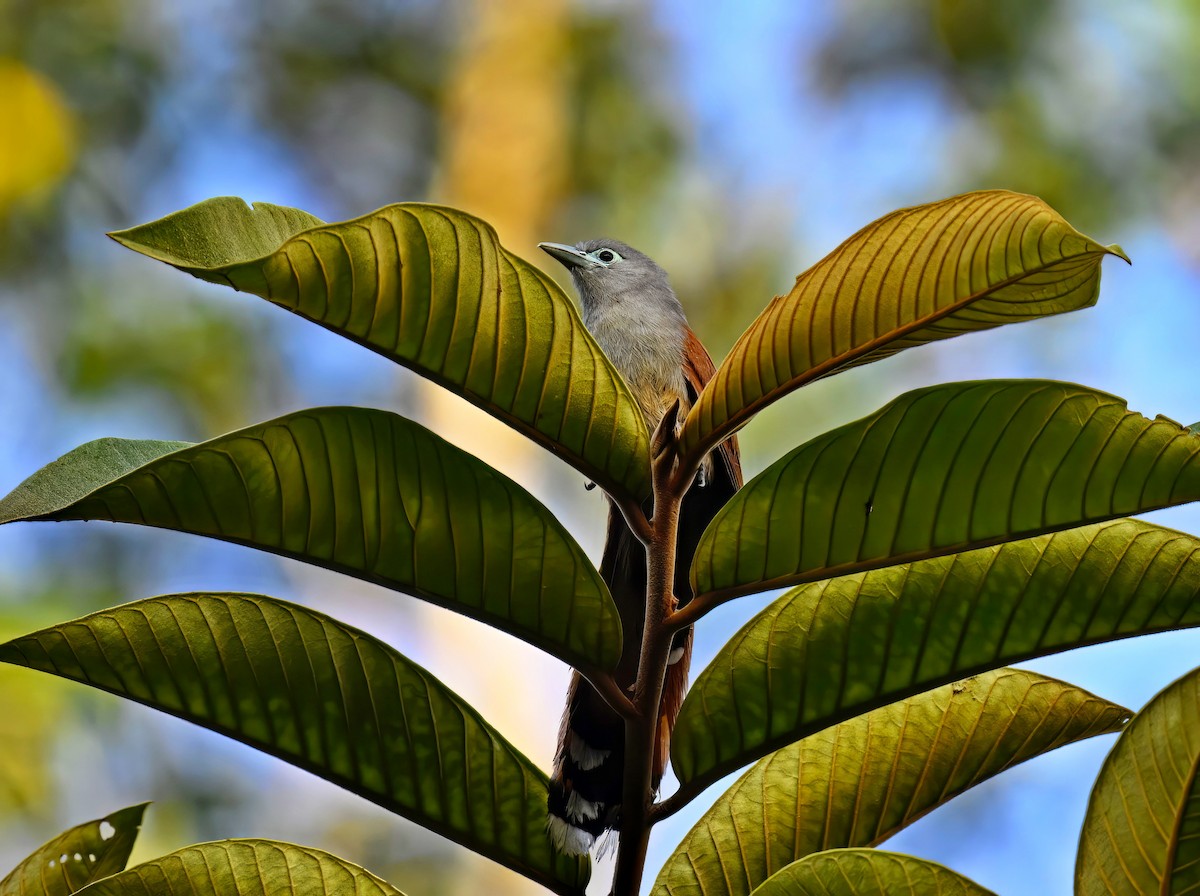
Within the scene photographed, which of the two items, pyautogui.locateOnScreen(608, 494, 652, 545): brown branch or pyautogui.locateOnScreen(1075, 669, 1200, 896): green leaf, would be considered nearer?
pyautogui.locateOnScreen(1075, 669, 1200, 896): green leaf

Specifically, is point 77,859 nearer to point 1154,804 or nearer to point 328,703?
point 328,703

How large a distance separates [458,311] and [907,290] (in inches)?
13.6

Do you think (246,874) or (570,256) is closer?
(246,874)

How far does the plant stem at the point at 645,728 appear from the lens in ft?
2.87

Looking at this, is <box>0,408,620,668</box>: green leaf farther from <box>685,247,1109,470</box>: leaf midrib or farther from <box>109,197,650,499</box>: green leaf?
<box>685,247,1109,470</box>: leaf midrib

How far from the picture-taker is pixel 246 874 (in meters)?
0.94

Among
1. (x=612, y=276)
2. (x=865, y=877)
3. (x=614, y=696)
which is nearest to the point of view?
(x=865, y=877)

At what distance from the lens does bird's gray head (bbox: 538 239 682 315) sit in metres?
3.02

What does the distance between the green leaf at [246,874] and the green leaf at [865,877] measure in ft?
1.09

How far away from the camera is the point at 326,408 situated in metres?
0.85

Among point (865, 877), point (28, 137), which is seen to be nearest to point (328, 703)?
point (865, 877)

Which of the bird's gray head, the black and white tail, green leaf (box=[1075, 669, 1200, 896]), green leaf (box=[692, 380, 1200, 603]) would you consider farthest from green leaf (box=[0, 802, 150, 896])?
the bird's gray head

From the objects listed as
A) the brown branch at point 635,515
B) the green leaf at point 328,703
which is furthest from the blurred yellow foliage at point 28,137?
the brown branch at point 635,515

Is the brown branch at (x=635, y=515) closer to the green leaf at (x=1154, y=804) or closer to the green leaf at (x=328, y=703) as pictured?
the green leaf at (x=328, y=703)
